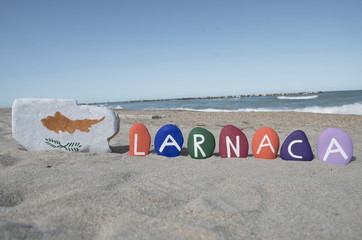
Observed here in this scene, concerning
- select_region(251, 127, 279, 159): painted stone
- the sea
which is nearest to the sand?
select_region(251, 127, 279, 159): painted stone

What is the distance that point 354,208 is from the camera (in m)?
1.65

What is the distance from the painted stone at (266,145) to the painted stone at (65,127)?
6.39 feet

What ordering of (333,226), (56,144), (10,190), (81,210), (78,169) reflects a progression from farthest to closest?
(56,144) → (78,169) → (10,190) → (81,210) → (333,226)

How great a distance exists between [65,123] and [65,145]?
31 cm

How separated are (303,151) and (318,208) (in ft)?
4.76

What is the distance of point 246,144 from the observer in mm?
3148

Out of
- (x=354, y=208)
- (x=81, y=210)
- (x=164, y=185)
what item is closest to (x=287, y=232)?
(x=354, y=208)

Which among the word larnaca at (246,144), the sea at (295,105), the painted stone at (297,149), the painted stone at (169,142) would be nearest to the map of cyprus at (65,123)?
the word larnaca at (246,144)

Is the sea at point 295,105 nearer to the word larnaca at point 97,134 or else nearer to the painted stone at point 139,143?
the word larnaca at point 97,134

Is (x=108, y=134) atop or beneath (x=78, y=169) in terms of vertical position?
atop

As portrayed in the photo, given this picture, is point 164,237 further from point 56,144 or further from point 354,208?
point 56,144

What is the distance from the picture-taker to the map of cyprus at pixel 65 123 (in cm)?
345

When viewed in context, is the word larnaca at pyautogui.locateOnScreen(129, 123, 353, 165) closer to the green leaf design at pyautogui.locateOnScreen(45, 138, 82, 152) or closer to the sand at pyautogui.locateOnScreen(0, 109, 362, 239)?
the sand at pyautogui.locateOnScreen(0, 109, 362, 239)

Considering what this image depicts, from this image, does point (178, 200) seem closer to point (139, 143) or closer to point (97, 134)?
point (139, 143)
